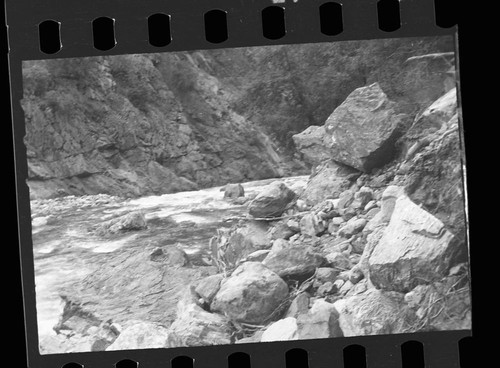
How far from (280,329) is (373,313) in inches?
Result: 17.5

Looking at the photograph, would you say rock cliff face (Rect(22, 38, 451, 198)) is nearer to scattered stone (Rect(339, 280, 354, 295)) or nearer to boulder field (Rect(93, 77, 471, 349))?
boulder field (Rect(93, 77, 471, 349))

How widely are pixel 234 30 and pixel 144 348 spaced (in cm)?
A: 158

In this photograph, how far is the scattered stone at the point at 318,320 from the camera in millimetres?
3236

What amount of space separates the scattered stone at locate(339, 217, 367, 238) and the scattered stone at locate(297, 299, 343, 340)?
1.12ft

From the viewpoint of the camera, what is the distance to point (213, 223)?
130 inches

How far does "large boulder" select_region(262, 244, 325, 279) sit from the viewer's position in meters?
3.26

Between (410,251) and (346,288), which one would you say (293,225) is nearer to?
(346,288)

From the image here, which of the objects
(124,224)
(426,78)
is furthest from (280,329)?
(426,78)

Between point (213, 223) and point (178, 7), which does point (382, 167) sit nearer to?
point (213, 223)

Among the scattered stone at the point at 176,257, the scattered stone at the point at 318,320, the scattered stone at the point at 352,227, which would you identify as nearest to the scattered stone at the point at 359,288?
the scattered stone at the point at 318,320

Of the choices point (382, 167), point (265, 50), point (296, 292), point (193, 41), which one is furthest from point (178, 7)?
point (296, 292)

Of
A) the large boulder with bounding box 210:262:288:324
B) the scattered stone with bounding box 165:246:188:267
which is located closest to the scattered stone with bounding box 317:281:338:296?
the large boulder with bounding box 210:262:288:324

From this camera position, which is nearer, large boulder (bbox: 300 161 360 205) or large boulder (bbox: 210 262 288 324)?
large boulder (bbox: 210 262 288 324)

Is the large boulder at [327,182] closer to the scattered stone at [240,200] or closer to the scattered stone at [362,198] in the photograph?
the scattered stone at [362,198]
